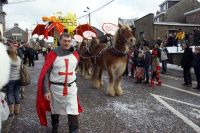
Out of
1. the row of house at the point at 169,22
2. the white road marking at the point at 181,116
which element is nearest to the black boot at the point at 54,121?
the white road marking at the point at 181,116

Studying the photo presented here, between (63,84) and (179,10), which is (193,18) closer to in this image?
(179,10)

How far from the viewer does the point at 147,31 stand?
125 feet

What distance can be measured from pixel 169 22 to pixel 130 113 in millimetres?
39118

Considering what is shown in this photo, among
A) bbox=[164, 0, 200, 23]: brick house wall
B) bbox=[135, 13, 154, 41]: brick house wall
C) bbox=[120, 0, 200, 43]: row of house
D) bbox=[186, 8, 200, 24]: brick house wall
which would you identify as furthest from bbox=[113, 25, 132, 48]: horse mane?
bbox=[164, 0, 200, 23]: brick house wall

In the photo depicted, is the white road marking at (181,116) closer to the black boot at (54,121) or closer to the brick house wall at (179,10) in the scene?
the black boot at (54,121)

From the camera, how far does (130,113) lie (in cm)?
864

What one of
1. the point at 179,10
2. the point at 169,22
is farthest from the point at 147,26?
the point at 179,10

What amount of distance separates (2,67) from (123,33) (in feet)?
23.8

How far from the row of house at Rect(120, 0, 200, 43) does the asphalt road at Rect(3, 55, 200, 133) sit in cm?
1684

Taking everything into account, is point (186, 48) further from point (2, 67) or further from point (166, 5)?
point (166, 5)

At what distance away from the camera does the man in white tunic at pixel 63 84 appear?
5992 millimetres

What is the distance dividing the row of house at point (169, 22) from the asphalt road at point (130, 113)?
663 inches

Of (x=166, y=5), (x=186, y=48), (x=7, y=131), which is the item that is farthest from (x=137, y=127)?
(x=166, y=5)

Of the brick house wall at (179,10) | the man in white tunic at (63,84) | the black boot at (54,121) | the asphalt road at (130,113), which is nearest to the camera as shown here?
the man in white tunic at (63,84)
